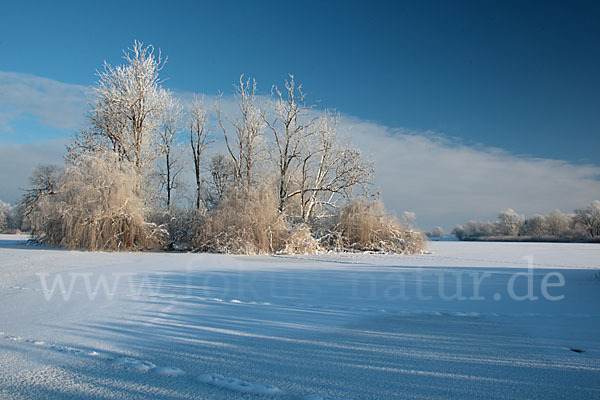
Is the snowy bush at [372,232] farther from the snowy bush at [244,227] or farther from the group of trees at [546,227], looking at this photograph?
the group of trees at [546,227]

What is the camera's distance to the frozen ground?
2.22 meters

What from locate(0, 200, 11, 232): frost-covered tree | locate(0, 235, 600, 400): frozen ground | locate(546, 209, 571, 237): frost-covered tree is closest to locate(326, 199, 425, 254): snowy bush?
locate(0, 235, 600, 400): frozen ground

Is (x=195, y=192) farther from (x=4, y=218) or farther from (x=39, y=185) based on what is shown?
(x=4, y=218)

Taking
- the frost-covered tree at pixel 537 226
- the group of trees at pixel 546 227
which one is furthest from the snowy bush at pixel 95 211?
the frost-covered tree at pixel 537 226

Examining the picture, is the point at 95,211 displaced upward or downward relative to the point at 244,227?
upward

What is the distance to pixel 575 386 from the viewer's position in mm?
2242

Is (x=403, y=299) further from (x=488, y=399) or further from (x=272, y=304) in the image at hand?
(x=488, y=399)

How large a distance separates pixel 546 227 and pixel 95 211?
46755mm

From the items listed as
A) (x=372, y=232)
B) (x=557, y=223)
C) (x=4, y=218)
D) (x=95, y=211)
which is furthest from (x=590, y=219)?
(x=4, y=218)

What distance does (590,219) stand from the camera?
37281mm

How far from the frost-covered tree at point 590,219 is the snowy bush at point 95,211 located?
124ft

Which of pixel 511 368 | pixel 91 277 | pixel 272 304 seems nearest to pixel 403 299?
pixel 272 304

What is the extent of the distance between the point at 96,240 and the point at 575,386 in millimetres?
13751

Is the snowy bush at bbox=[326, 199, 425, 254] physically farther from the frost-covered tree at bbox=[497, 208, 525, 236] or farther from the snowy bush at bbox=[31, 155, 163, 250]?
the frost-covered tree at bbox=[497, 208, 525, 236]
